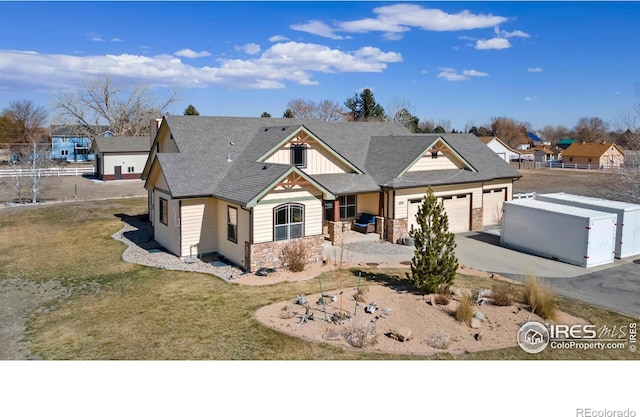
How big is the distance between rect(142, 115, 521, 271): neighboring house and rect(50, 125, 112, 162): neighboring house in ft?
187

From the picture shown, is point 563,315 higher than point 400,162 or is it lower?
lower

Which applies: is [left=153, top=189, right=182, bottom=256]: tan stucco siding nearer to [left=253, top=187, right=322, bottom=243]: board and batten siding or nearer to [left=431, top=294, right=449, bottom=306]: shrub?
[left=253, top=187, right=322, bottom=243]: board and batten siding

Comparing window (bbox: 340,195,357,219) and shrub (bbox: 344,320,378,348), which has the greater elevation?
window (bbox: 340,195,357,219)

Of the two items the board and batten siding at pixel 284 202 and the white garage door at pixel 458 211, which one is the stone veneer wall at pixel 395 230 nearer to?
the white garage door at pixel 458 211

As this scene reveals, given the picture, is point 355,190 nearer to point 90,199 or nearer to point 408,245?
point 408,245

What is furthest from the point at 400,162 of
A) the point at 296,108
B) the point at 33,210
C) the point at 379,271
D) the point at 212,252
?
the point at 296,108

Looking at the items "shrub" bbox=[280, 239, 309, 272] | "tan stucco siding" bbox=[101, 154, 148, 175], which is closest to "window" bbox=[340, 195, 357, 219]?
"shrub" bbox=[280, 239, 309, 272]

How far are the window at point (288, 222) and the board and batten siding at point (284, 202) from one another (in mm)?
168

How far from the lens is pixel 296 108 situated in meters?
97.4

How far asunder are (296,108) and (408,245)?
258ft

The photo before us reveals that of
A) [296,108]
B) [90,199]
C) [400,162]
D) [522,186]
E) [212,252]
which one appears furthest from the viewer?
[296,108]

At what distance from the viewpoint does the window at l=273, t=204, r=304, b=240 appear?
18453 mm

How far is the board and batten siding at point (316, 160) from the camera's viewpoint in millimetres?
22297
